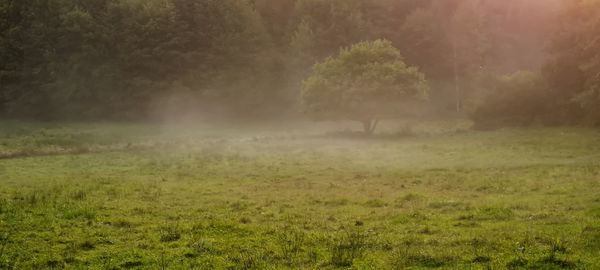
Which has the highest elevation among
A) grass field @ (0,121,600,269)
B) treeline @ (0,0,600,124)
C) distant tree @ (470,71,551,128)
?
treeline @ (0,0,600,124)

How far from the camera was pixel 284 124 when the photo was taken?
276ft

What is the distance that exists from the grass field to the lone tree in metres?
13.7

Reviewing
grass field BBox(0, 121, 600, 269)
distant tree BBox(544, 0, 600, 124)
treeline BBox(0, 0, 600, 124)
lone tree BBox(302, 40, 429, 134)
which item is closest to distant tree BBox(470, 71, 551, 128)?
distant tree BBox(544, 0, 600, 124)

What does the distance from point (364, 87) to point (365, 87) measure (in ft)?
0.35

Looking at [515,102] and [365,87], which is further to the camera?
[515,102]

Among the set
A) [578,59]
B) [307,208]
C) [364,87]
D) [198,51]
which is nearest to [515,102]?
[578,59]

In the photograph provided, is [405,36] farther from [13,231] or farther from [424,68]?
[13,231]

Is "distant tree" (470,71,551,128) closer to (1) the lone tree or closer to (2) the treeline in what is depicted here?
(1) the lone tree

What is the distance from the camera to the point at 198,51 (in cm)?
9412

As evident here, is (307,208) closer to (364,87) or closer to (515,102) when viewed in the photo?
(364,87)

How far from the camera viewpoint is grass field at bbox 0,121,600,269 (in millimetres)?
15188

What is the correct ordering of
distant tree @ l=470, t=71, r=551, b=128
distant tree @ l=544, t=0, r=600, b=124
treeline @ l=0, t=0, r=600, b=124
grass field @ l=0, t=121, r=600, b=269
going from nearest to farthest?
grass field @ l=0, t=121, r=600, b=269 → distant tree @ l=544, t=0, r=600, b=124 → distant tree @ l=470, t=71, r=551, b=128 → treeline @ l=0, t=0, r=600, b=124

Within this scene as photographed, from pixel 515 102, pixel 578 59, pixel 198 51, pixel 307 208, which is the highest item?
pixel 198 51

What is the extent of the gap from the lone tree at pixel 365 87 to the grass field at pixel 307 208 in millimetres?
13652
